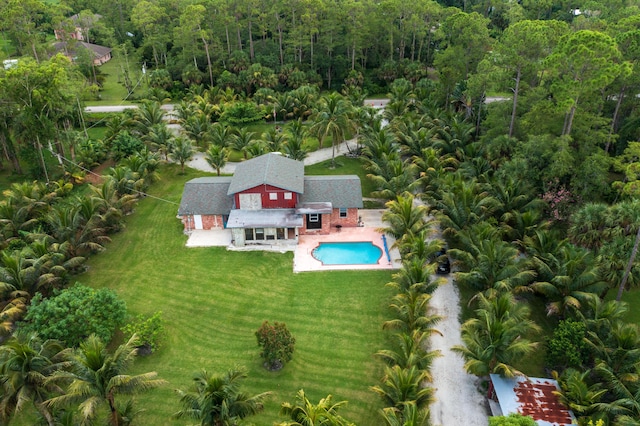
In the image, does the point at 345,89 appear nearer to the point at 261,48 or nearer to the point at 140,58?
the point at 261,48

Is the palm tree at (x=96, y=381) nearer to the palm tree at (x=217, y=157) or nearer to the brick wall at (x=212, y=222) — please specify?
the brick wall at (x=212, y=222)

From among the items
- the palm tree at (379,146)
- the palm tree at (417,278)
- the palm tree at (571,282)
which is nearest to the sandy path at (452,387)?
the palm tree at (417,278)

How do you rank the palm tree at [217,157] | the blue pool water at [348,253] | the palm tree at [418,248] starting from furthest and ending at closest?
the palm tree at [217,157] < the blue pool water at [348,253] < the palm tree at [418,248]

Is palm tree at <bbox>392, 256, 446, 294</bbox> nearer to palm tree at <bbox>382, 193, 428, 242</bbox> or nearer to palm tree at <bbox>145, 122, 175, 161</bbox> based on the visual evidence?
palm tree at <bbox>382, 193, 428, 242</bbox>

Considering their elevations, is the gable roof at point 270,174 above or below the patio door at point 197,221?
above

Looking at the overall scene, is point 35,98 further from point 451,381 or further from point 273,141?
point 451,381

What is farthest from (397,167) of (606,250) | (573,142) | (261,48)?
(261,48)

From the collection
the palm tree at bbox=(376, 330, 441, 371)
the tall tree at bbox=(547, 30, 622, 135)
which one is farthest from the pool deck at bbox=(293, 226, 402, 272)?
the tall tree at bbox=(547, 30, 622, 135)
